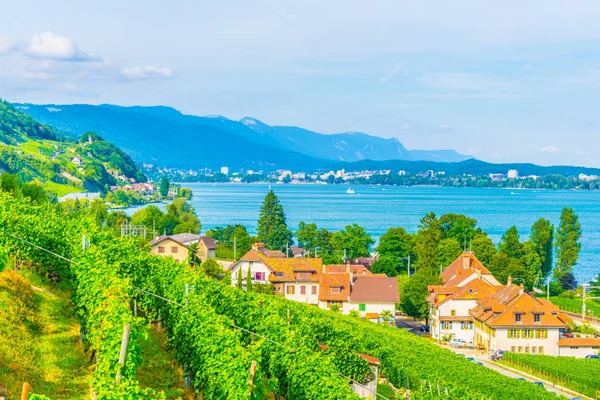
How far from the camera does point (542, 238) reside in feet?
278

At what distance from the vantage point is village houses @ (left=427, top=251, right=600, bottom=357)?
49.2 m

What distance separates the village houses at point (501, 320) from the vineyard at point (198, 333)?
1270 cm

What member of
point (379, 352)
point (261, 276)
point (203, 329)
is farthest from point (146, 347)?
point (261, 276)

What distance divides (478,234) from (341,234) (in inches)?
567

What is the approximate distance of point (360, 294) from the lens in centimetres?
5616

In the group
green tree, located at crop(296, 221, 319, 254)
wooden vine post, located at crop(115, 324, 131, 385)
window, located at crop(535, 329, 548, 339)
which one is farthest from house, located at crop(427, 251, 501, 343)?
wooden vine post, located at crop(115, 324, 131, 385)

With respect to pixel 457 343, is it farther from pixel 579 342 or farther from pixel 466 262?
pixel 466 262

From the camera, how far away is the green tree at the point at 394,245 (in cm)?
7750

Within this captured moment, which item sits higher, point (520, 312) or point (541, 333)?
point (520, 312)

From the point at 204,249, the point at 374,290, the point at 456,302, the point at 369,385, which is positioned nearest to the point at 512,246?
the point at 456,302

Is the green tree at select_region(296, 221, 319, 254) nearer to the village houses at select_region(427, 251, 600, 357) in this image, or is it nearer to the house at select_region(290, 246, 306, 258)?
Answer: the house at select_region(290, 246, 306, 258)

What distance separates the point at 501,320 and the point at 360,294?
11.0 meters

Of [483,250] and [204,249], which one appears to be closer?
[204,249]

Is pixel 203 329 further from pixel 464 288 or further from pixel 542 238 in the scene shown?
pixel 542 238
